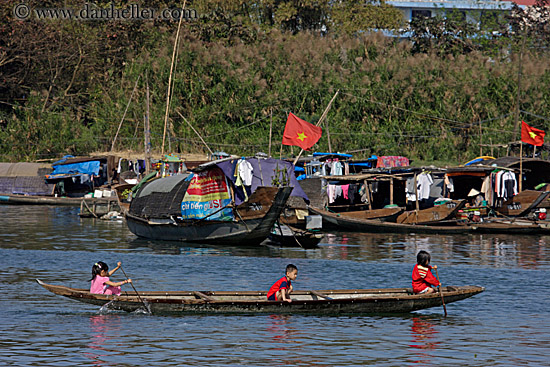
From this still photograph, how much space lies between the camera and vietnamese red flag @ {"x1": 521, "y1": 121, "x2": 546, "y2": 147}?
2952 cm

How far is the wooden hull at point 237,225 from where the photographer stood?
21.6 m

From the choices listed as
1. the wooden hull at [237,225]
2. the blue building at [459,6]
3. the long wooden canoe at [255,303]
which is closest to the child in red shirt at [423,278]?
the long wooden canoe at [255,303]

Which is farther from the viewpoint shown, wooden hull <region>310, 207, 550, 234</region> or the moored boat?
wooden hull <region>310, 207, 550, 234</region>

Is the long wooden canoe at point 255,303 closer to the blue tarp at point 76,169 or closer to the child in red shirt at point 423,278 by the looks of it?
the child in red shirt at point 423,278

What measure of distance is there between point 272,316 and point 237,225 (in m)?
8.86

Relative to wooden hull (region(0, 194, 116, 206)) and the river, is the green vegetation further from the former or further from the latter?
the river

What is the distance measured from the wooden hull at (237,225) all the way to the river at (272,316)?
42cm

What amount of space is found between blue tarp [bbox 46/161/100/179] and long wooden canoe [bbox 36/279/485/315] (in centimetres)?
2320

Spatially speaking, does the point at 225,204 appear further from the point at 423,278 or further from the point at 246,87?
the point at 246,87

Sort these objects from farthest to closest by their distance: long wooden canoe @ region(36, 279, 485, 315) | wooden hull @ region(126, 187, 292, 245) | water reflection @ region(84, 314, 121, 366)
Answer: wooden hull @ region(126, 187, 292, 245), long wooden canoe @ region(36, 279, 485, 315), water reflection @ region(84, 314, 121, 366)

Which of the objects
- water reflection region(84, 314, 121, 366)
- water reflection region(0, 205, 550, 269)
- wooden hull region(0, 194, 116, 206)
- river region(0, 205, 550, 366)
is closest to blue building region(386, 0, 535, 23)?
wooden hull region(0, 194, 116, 206)

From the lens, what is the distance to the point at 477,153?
38719mm

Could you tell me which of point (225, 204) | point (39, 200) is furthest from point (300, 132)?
point (39, 200)

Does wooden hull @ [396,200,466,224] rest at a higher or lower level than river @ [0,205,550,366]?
higher
